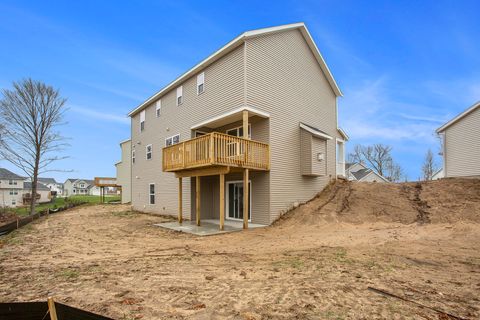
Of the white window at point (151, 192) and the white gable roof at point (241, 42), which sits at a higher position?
the white gable roof at point (241, 42)

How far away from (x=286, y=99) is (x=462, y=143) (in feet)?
39.8

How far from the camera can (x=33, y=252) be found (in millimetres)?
7953

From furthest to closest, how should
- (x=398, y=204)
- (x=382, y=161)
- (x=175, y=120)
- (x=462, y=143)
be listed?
(x=382, y=161) → (x=175, y=120) → (x=462, y=143) → (x=398, y=204)

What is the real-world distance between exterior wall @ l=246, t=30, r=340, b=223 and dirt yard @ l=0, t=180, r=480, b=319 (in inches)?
92.8

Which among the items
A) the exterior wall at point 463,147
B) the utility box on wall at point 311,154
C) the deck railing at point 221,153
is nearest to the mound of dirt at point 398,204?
the utility box on wall at point 311,154

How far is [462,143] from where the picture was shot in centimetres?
1709

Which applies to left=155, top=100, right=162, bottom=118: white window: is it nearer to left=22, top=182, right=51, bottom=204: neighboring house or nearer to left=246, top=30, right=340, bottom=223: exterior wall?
left=246, top=30, right=340, bottom=223: exterior wall

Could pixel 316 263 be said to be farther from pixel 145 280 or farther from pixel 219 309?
pixel 145 280

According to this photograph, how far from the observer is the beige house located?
3053cm

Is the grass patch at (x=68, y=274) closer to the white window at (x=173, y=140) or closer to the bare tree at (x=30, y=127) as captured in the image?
the white window at (x=173, y=140)

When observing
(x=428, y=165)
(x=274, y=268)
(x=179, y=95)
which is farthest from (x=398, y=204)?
(x=428, y=165)

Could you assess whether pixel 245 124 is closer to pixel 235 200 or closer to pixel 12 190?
pixel 235 200

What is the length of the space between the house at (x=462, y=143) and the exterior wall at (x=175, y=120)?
14586mm

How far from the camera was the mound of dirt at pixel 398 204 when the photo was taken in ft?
35.7
